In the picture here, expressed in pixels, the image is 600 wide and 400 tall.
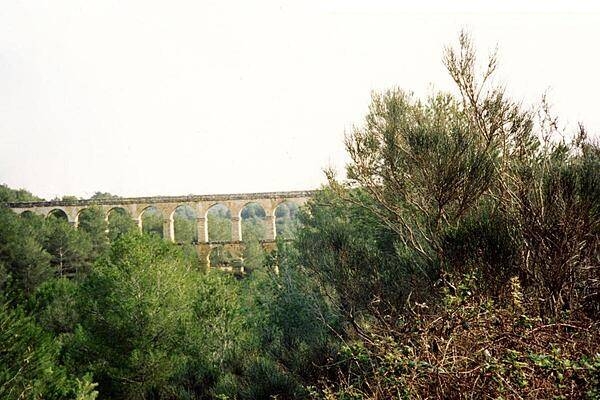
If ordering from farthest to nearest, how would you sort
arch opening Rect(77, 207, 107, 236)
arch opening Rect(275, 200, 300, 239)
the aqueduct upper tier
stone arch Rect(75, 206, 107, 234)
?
1. the aqueduct upper tier
2. stone arch Rect(75, 206, 107, 234)
3. arch opening Rect(77, 207, 107, 236)
4. arch opening Rect(275, 200, 300, 239)

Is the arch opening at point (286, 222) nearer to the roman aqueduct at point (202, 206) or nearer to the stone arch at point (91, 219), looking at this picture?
the roman aqueduct at point (202, 206)

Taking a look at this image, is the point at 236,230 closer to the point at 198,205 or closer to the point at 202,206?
the point at 202,206

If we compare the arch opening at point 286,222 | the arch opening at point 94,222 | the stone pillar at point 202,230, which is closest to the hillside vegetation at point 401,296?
the arch opening at point 286,222

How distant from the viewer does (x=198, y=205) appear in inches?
1531

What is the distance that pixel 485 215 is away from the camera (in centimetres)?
753

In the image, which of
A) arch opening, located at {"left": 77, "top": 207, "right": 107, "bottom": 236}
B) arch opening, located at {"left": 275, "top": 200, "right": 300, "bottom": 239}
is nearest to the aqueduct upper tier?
arch opening, located at {"left": 275, "top": 200, "right": 300, "bottom": 239}

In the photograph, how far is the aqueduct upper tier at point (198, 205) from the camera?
3750 cm

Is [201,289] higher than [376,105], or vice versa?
[376,105]

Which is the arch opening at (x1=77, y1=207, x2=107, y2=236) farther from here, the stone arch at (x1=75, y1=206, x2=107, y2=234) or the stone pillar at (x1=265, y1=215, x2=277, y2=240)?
the stone pillar at (x1=265, y1=215, x2=277, y2=240)

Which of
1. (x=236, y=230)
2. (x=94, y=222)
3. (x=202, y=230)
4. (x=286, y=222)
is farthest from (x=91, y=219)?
(x=286, y=222)

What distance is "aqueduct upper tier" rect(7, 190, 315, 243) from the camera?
123 ft

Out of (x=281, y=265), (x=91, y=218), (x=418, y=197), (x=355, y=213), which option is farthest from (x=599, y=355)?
(x=91, y=218)

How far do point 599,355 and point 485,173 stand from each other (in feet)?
17.5

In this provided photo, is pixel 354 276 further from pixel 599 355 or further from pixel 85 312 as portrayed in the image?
pixel 85 312
